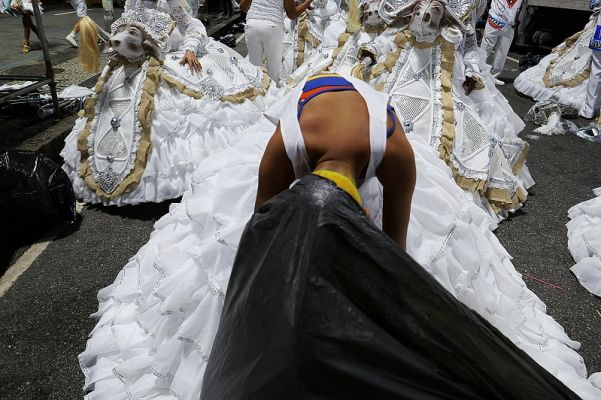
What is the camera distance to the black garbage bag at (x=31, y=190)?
3.06 metres

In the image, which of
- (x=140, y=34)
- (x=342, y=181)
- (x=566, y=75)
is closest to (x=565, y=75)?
(x=566, y=75)

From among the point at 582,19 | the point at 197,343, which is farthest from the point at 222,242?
the point at 582,19

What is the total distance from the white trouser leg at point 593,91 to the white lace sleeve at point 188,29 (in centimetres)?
552

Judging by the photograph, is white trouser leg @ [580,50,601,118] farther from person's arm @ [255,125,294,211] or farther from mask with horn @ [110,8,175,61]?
person's arm @ [255,125,294,211]

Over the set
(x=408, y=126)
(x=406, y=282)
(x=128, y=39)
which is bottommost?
(x=408, y=126)

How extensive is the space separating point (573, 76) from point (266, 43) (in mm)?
4870

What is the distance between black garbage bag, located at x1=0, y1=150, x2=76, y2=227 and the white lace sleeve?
1697 mm

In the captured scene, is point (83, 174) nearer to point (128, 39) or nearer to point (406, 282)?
point (128, 39)

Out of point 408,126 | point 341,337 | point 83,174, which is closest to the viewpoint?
point 341,337

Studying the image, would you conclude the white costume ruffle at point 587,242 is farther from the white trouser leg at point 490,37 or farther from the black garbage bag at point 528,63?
the black garbage bag at point 528,63

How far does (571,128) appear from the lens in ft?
19.7

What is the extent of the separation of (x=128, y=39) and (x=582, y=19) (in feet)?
39.3

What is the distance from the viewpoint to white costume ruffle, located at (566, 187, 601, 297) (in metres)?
3.01

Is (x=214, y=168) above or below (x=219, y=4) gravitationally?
above
